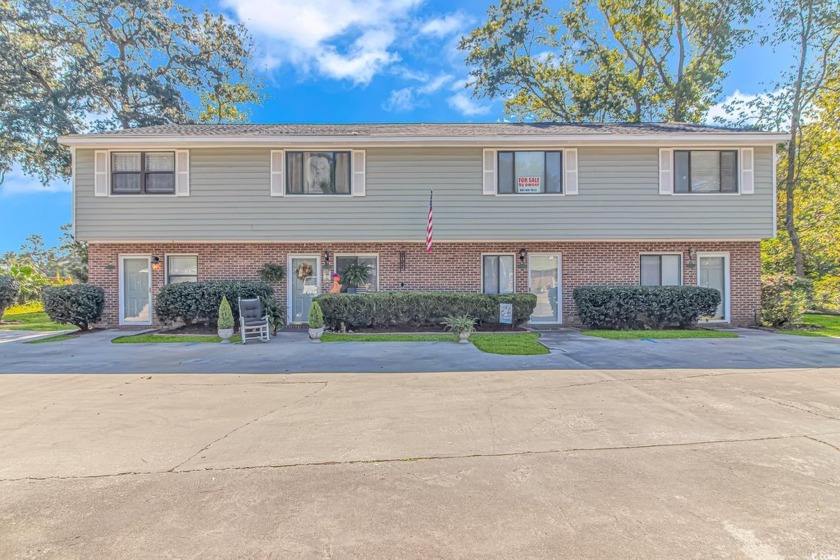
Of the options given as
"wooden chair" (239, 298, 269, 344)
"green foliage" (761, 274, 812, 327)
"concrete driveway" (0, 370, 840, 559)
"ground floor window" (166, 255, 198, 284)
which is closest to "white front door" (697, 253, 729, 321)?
"green foliage" (761, 274, 812, 327)

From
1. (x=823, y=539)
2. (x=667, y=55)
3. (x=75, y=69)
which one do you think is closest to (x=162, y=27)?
(x=75, y=69)

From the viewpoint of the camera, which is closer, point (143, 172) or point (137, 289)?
point (143, 172)

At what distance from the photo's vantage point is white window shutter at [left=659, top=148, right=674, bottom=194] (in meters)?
12.0

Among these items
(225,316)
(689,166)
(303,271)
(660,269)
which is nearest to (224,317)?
(225,316)

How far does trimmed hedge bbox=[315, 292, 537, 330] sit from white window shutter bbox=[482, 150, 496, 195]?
3007mm

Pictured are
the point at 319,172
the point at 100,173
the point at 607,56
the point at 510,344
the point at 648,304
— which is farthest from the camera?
the point at 607,56

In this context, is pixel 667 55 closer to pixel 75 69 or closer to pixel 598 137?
pixel 598 137

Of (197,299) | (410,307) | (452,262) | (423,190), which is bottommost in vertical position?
(410,307)

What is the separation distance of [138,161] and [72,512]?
11763mm

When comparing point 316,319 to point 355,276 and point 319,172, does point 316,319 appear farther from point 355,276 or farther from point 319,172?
point 319,172

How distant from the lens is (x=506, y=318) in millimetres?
11078

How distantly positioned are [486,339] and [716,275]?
7918mm

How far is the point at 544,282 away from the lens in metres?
12.7

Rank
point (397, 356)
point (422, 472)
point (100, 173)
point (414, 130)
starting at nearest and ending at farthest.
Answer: point (422, 472) < point (397, 356) < point (100, 173) < point (414, 130)
